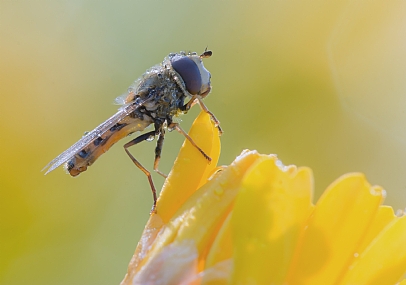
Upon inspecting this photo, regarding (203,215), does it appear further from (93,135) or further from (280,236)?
(93,135)

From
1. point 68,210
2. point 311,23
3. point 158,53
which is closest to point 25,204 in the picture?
point 68,210

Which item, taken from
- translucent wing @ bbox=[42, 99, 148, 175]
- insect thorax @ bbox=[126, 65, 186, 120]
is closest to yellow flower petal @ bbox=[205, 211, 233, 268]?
translucent wing @ bbox=[42, 99, 148, 175]

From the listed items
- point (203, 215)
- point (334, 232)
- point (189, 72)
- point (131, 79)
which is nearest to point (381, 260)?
point (334, 232)

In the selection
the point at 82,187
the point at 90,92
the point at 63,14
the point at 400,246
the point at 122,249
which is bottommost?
the point at 400,246

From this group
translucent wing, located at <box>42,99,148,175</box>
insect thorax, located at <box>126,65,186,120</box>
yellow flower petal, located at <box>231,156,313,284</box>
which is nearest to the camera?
yellow flower petal, located at <box>231,156,313,284</box>

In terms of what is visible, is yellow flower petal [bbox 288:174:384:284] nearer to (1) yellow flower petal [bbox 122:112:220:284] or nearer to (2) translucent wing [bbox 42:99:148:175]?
(1) yellow flower petal [bbox 122:112:220:284]

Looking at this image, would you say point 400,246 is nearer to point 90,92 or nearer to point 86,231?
point 86,231
